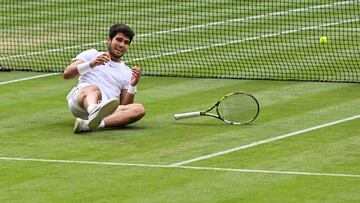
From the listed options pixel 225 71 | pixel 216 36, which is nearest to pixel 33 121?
pixel 225 71

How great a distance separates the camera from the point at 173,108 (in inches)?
701

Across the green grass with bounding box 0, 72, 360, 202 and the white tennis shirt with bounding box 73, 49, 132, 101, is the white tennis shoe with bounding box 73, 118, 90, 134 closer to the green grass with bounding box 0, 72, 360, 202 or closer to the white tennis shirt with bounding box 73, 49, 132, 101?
the green grass with bounding box 0, 72, 360, 202

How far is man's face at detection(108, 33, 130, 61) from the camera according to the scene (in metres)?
16.3

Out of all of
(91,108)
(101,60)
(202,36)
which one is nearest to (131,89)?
(101,60)

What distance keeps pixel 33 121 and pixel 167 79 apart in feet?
13.8

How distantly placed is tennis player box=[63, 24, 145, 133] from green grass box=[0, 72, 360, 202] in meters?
0.19

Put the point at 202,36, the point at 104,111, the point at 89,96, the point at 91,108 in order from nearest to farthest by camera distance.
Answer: the point at 104,111 < the point at 91,108 < the point at 89,96 < the point at 202,36

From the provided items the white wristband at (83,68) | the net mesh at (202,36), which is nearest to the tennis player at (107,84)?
the white wristband at (83,68)

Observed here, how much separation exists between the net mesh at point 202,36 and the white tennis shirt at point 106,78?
4669 mm

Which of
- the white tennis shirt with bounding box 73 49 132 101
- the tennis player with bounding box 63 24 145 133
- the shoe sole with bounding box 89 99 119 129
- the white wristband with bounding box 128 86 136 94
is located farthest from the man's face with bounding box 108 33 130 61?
the shoe sole with bounding box 89 99 119 129

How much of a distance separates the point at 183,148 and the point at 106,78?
200 centimetres

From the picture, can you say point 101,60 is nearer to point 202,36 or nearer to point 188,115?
point 188,115

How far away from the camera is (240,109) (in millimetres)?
16516

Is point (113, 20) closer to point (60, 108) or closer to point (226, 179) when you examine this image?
point (60, 108)
